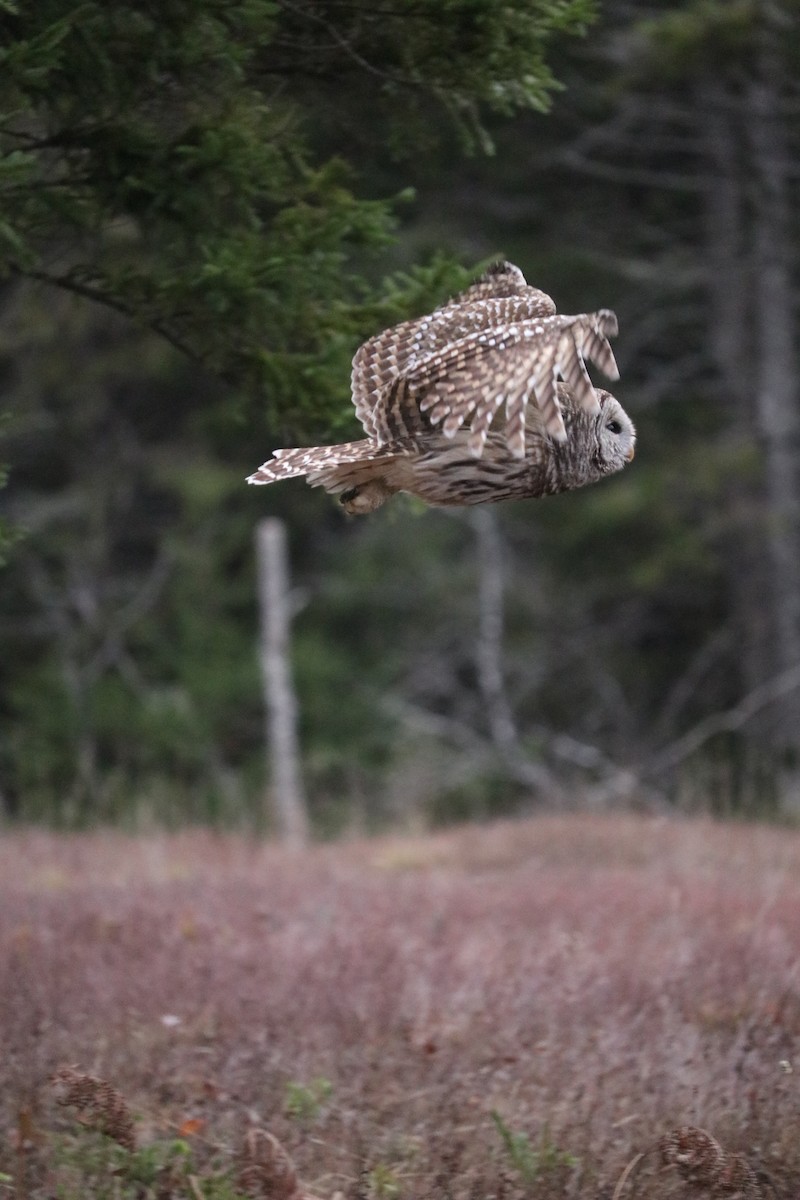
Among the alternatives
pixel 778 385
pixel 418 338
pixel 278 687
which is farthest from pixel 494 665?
pixel 418 338

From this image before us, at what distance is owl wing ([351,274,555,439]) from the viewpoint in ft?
16.7

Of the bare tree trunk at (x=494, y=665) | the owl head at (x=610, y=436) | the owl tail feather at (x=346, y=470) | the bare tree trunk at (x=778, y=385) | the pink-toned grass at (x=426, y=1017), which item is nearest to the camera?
the owl tail feather at (x=346, y=470)

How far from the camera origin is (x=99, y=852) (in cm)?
1084

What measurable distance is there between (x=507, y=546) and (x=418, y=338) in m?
14.5

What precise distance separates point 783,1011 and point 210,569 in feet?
44.8

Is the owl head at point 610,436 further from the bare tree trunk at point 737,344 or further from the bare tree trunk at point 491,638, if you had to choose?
the bare tree trunk at point 491,638

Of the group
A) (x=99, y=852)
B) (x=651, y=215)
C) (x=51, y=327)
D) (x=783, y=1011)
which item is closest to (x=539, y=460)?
(x=783, y=1011)

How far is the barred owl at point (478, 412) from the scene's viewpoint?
4258 millimetres

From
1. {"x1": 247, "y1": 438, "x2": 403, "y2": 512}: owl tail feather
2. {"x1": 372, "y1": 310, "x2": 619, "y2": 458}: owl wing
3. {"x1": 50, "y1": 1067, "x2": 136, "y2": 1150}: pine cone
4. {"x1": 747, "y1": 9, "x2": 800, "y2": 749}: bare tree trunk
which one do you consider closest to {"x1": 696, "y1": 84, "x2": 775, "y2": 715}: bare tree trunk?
{"x1": 747, "y1": 9, "x2": 800, "y2": 749}: bare tree trunk

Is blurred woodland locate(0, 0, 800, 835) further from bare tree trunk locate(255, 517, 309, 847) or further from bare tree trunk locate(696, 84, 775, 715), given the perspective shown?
bare tree trunk locate(255, 517, 309, 847)

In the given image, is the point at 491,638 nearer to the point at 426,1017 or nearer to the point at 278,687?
the point at 278,687

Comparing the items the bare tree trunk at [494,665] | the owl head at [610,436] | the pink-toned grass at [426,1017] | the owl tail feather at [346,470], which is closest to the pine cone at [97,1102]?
the pink-toned grass at [426,1017]

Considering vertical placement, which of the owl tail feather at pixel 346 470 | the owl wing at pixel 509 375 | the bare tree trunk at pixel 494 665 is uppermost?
the owl wing at pixel 509 375

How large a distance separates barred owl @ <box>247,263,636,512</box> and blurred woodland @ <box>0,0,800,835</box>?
5684 millimetres
